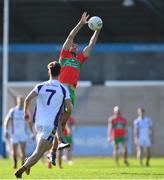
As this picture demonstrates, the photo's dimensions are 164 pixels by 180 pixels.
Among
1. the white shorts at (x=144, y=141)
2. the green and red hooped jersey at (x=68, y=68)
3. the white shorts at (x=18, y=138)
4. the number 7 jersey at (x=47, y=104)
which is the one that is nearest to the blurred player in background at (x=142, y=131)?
the white shorts at (x=144, y=141)

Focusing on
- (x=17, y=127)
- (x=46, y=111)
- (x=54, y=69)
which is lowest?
(x=17, y=127)

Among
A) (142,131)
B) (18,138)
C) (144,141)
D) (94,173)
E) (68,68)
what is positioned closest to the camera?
(68,68)

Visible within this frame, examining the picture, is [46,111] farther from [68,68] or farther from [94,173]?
[94,173]

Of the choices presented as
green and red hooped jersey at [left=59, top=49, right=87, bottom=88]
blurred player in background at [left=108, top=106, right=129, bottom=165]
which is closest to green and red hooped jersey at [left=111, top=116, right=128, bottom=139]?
blurred player in background at [left=108, top=106, right=129, bottom=165]

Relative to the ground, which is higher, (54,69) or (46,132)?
(54,69)

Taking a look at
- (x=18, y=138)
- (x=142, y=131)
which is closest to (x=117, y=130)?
(x=142, y=131)

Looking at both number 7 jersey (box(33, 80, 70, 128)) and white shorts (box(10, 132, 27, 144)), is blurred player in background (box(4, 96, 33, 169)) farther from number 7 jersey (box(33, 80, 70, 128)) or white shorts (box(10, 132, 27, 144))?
number 7 jersey (box(33, 80, 70, 128))

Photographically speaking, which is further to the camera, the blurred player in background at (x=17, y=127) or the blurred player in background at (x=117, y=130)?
the blurred player in background at (x=117, y=130)

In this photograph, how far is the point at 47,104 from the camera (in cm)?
1588

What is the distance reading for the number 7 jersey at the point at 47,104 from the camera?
15.8 meters

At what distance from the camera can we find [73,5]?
4769cm

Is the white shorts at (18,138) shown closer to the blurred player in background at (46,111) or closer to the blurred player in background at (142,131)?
the blurred player in background at (142,131)

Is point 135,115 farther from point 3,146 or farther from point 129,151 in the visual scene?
point 3,146

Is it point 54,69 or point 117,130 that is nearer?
point 54,69
